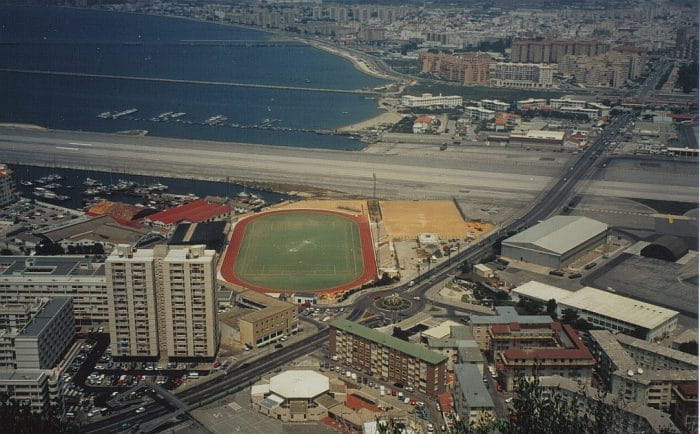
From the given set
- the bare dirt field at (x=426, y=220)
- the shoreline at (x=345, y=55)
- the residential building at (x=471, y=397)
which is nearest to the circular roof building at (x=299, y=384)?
the residential building at (x=471, y=397)

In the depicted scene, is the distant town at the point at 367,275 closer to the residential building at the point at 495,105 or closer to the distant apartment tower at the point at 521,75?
the residential building at the point at 495,105

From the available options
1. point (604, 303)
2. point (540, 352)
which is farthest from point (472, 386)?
point (604, 303)

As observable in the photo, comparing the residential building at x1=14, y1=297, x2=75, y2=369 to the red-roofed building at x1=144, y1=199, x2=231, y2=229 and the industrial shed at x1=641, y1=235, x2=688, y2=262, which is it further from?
the industrial shed at x1=641, y1=235, x2=688, y2=262

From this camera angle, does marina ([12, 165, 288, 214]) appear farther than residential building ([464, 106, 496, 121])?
No

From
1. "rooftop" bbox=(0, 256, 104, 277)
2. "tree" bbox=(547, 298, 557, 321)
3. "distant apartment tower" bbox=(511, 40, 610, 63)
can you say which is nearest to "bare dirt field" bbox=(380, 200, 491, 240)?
"tree" bbox=(547, 298, 557, 321)

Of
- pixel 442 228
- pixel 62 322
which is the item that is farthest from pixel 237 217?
pixel 62 322

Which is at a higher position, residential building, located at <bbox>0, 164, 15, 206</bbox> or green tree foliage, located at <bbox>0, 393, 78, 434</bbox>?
green tree foliage, located at <bbox>0, 393, 78, 434</bbox>
